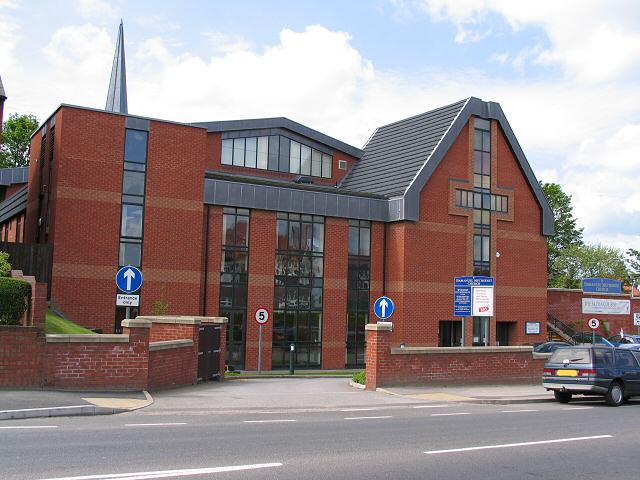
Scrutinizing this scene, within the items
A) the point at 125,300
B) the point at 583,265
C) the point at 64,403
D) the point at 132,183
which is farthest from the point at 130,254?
the point at 583,265

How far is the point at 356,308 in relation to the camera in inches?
1524

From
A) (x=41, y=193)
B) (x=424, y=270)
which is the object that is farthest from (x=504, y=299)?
(x=41, y=193)

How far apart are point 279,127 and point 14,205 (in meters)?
15.6

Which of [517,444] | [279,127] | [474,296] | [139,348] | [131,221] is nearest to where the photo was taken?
[517,444]

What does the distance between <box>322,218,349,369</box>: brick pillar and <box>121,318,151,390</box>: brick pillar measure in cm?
2034

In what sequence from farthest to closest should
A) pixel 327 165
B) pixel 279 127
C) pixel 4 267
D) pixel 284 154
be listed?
pixel 327 165 → pixel 284 154 → pixel 279 127 → pixel 4 267

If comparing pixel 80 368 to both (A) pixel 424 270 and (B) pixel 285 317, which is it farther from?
(A) pixel 424 270

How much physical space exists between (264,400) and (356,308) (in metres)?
20.7

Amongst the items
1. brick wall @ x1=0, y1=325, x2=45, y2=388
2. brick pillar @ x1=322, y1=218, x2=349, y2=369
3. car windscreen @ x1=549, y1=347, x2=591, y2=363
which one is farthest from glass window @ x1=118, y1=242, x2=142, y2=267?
car windscreen @ x1=549, y1=347, x2=591, y2=363

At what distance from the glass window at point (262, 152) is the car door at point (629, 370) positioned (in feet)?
92.3

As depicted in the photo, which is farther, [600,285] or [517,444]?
[600,285]

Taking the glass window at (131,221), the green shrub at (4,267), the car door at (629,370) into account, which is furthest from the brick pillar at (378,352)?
the glass window at (131,221)

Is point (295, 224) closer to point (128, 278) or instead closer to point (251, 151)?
point (251, 151)

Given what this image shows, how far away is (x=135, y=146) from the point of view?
108 feet
